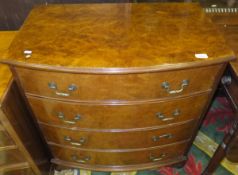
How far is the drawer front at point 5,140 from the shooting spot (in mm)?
1031

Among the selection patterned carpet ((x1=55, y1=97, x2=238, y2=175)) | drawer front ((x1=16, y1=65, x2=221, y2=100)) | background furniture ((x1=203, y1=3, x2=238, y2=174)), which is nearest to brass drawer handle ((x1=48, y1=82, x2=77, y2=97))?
drawer front ((x1=16, y1=65, x2=221, y2=100))

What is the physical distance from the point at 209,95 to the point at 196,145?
769mm

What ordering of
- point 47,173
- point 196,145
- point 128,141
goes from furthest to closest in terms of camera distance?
point 196,145 → point 47,173 → point 128,141

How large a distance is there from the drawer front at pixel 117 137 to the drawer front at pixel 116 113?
2.1 inches

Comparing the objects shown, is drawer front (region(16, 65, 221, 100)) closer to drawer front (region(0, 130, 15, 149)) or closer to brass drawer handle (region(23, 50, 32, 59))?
brass drawer handle (region(23, 50, 32, 59))

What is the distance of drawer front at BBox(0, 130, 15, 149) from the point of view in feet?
3.38

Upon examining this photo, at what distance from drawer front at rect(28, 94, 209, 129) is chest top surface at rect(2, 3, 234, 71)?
227 millimetres

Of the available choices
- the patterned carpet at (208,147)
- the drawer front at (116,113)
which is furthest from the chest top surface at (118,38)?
the patterned carpet at (208,147)

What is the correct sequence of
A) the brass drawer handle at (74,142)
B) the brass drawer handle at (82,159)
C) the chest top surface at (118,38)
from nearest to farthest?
the chest top surface at (118,38) → the brass drawer handle at (74,142) → the brass drawer handle at (82,159)

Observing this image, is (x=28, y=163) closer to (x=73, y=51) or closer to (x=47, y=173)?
(x=47, y=173)

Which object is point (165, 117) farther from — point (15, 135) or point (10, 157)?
point (10, 157)

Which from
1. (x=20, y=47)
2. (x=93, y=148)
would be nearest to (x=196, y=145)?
(x=93, y=148)

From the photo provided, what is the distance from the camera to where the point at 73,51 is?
0.88 m

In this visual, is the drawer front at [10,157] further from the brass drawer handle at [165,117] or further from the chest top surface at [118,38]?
the brass drawer handle at [165,117]
